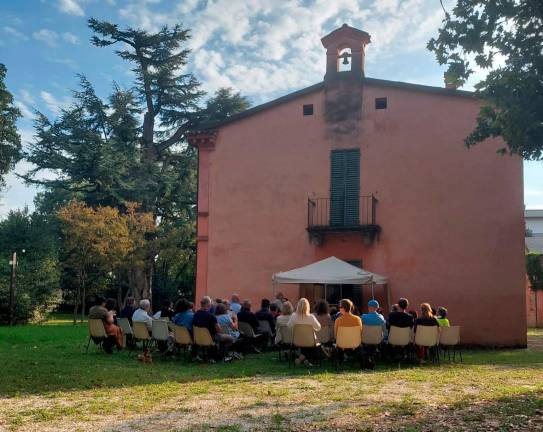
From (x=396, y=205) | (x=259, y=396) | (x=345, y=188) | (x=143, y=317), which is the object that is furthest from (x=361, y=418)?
(x=345, y=188)

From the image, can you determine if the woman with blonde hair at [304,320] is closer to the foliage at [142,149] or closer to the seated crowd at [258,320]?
the seated crowd at [258,320]

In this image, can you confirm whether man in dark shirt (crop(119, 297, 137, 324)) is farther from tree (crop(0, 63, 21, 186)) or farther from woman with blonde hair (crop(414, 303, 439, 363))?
tree (crop(0, 63, 21, 186))

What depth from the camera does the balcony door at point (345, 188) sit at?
1662 centimetres

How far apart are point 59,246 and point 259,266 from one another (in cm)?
1549

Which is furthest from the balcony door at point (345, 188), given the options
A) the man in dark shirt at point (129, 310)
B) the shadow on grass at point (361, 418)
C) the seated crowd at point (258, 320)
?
the shadow on grass at point (361, 418)

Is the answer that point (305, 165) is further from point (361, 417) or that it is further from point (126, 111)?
A: point (126, 111)

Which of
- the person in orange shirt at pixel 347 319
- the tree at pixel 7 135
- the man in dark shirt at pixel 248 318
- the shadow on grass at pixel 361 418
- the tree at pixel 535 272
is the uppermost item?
the tree at pixel 7 135

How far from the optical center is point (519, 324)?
49.4ft

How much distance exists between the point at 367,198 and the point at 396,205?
0.84 m

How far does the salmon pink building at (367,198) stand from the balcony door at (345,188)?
3 cm


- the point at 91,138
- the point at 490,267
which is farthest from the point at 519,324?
the point at 91,138

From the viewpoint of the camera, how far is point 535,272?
27.8m

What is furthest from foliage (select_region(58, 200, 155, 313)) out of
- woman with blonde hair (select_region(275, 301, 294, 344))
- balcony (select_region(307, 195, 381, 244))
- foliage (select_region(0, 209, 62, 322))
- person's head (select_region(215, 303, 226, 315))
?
woman with blonde hair (select_region(275, 301, 294, 344))

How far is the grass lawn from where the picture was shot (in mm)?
5906
